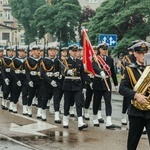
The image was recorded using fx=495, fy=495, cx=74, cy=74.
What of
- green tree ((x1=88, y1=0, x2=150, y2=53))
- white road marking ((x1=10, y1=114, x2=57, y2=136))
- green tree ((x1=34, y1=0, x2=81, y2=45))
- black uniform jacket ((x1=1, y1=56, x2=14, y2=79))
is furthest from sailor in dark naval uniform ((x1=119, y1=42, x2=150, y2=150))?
green tree ((x1=34, y1=0, x2=81, y2=45))

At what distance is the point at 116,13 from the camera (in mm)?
34812

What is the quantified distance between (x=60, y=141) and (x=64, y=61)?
2.50 metres

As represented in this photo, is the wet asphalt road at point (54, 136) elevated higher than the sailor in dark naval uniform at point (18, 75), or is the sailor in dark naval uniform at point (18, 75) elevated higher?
the sailor in dark naval uniform at point (18, 75)

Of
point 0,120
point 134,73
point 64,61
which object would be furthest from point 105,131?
point 134,73

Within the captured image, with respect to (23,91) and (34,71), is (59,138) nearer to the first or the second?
(34,71)

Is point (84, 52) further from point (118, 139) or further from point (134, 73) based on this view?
point (134, 73)

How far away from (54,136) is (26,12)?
2116 inches

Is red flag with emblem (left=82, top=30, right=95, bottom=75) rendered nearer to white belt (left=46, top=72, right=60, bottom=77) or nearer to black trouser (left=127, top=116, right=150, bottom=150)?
white belt (left=46, top=72, right=60, bottom=77)

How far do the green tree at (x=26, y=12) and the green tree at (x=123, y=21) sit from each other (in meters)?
23.2

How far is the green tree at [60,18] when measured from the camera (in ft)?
144

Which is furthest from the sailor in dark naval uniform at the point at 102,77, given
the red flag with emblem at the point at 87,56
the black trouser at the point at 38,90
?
the black trouser at the point at 38,90

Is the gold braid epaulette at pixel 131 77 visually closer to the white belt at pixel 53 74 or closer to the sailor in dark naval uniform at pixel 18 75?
the white belt at pixel 53 74

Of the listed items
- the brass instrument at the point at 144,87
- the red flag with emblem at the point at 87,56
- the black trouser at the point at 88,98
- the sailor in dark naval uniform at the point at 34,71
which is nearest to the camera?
the brass instrument at the point at 144,87

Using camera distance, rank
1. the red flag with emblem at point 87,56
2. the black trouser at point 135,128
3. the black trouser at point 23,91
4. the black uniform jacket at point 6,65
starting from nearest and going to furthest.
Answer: the black trouser at point 135,128
the red flag with emblem at point 87,56
the black trouser at point 23,91
the black uniform jacket at point 6,65
